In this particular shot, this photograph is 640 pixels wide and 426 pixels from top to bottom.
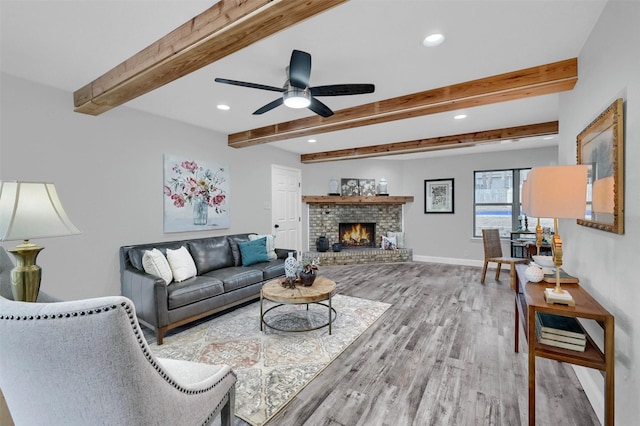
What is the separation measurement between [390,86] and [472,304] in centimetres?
297

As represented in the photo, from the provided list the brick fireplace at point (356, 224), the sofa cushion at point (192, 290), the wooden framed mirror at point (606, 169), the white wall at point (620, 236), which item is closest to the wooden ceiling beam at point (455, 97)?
the white wall at point (620, 236)

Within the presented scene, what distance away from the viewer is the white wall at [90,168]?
2629 millimetres

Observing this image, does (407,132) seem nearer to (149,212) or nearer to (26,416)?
(149,212)

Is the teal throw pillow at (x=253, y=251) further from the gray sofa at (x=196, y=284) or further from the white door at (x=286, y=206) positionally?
the white door at (x=286, y=206)

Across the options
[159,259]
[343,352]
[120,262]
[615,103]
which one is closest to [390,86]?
[615,103]

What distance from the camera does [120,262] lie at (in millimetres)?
3283

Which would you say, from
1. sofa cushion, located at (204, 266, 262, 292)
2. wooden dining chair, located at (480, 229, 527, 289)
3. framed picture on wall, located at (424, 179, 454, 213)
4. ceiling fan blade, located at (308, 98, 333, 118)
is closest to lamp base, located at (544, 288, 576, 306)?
ceiling fan blade, located at (308, 98, 333, 118)

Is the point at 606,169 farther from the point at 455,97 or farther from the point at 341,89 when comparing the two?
the point at 341,89

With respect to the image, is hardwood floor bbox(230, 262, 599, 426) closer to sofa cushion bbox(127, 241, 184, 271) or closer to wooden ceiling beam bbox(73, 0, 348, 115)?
sofa cushion bbox(127, 241, 184, 271)

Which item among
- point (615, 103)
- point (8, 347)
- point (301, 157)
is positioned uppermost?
point (301, 157)

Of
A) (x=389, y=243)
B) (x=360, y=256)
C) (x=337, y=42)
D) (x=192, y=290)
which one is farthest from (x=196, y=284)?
(x=389, y=243)

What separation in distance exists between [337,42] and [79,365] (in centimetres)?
228

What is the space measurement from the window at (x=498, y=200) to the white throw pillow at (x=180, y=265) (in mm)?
5770

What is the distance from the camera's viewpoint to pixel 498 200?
600 centimetres
